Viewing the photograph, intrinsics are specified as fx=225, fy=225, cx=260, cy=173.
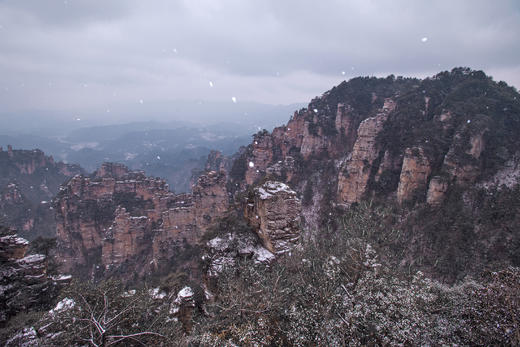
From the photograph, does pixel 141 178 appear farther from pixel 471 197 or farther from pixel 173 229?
pixel 471 197

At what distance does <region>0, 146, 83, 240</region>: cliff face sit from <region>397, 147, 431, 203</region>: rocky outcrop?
89807 millimetres

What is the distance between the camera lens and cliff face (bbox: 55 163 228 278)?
44.5 meters

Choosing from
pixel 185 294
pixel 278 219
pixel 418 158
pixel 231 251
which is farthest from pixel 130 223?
pixel 418 158

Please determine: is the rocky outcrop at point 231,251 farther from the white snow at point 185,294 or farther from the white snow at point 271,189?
the white snow at point 271,189

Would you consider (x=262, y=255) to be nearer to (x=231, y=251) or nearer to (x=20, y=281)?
(x=231, y=251)

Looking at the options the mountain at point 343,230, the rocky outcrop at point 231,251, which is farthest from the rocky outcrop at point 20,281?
the rocky outcrop at point 231,251

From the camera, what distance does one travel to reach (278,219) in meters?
17.5

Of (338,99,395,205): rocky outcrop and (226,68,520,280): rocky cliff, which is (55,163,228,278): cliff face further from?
(338,99,395,205): rocky outcrop

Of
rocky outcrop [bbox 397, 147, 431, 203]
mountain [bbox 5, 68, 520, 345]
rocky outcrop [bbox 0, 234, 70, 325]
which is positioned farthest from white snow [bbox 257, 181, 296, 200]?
rocky outcrop [bbox 397, 147, 431, 203]

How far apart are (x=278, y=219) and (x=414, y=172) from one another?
2973 cm

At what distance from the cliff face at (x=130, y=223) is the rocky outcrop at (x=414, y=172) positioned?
1328 inches

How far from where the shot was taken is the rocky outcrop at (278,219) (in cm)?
1722

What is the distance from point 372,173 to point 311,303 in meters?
39.3

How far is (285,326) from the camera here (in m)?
9.93
